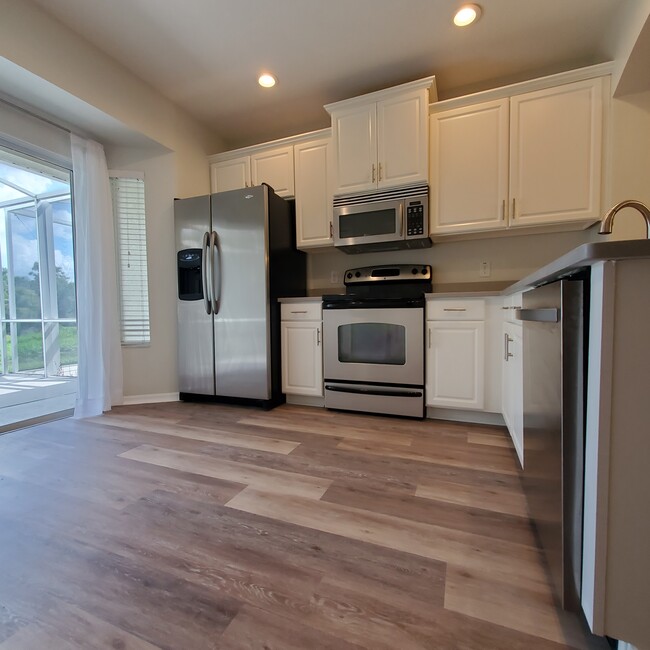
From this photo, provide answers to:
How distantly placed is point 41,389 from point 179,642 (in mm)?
3467

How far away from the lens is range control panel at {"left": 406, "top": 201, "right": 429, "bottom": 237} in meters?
2.44

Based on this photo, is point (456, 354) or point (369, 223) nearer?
point (456, 354)

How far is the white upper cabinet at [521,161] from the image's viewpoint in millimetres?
2115

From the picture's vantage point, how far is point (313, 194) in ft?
9.34

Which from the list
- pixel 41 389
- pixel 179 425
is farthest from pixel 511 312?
pixel 41 389

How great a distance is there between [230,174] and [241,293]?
1.30 meters

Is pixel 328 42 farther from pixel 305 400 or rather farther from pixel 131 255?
pixel 305 400

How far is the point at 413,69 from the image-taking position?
2.46 meters

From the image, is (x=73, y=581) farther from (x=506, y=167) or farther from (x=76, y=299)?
(x=506, y=167)

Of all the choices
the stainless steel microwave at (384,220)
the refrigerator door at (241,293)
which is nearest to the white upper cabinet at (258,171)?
the refrigerator door at (241,293)

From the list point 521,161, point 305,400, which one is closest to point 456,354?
point 305,400

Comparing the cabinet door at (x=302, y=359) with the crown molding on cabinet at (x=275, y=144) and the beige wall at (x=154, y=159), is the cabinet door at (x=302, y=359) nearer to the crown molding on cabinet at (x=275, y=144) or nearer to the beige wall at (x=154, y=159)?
the beige wall at (x=154, y=159)

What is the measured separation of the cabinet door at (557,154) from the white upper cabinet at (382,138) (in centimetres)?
63

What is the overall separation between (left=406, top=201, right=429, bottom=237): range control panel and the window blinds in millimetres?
2308
